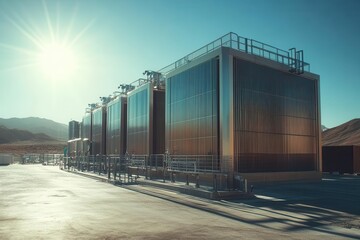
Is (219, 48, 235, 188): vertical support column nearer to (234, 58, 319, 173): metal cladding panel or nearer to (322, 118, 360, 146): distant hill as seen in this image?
(234, 58, 319, 173): metal cladding panel

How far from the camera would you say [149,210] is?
14.9 m

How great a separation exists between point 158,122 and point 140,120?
2.94 metres

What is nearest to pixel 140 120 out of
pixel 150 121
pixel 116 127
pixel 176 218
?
pixel 150 121

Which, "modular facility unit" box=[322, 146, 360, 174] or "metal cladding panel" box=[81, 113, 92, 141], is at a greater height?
"metal cladding panel" box=[81, 113, 92, 141]

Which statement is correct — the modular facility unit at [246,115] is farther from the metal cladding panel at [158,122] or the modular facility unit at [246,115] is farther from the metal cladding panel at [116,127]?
the metal cladding panel at [116,127]

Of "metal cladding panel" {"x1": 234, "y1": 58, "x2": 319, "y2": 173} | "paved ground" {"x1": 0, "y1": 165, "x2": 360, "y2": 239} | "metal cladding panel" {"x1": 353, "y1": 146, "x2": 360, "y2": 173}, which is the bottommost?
"paved ground" {"x1": 0, "y1": 165, "x2": 360, "y2": 239}

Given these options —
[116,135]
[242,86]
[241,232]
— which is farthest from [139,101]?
[241,232]

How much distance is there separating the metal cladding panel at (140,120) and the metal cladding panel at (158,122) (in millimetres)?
577

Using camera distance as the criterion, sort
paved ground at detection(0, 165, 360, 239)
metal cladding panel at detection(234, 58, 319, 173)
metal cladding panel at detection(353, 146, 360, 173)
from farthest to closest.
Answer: metal cladding panel at detection(353, 146, 360, 173) → metal cladding panel at detection(234, 58, 319, 173) → paved ground at detection(0, 165, 360, 239)

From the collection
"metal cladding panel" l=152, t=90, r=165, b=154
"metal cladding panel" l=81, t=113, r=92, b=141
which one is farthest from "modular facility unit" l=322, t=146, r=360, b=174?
"metal cladding panel" l=81, t=113, r=92, b=141

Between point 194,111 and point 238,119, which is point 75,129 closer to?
point 194,111

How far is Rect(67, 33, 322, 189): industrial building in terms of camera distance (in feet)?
85.0

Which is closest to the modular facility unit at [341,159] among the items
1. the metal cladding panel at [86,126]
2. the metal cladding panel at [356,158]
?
the metal cladding panel at [356,158]

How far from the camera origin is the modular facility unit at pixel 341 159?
4188cm
